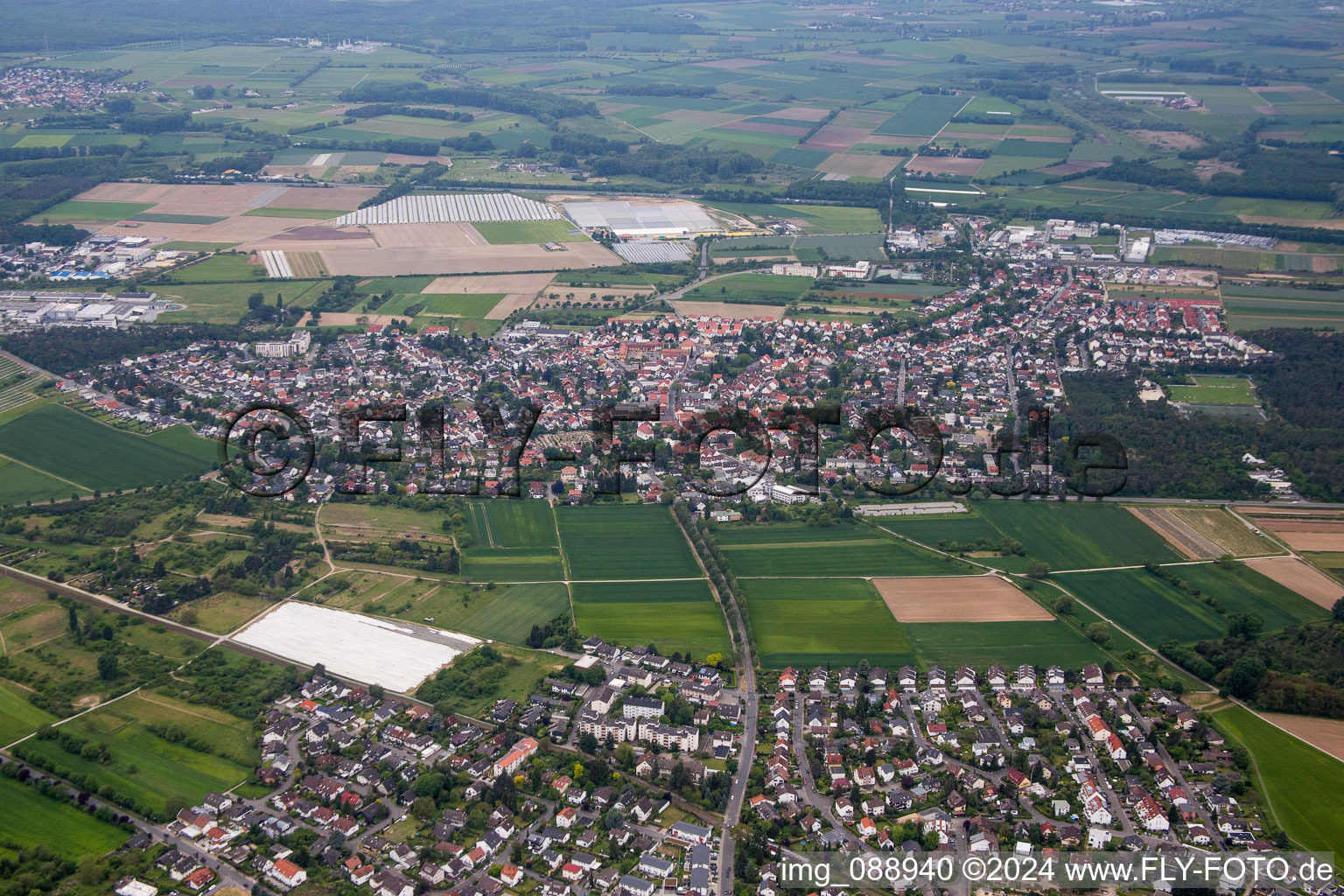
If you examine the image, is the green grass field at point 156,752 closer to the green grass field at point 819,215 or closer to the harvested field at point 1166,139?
the green grass field at point 819,215

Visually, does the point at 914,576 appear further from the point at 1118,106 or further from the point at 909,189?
the point at 1118,106

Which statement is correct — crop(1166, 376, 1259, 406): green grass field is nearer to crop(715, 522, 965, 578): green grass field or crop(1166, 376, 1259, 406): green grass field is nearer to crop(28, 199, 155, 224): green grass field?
crop(715, 522, 965, 578): green grass field

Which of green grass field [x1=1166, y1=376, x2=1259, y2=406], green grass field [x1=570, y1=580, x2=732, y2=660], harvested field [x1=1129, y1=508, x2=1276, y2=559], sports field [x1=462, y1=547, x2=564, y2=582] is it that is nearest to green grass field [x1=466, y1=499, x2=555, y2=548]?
sports field [x1=462, y1=547, x2=564, y2=582]

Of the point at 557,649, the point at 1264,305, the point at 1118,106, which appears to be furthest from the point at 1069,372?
the point at 1118,106

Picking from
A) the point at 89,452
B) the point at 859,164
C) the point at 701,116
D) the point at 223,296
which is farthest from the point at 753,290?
the point at 701,116

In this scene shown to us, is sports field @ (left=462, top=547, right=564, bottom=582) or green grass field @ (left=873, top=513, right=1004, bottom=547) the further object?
green grass field @ (left=873, top=513, right=1004, bottom=547)

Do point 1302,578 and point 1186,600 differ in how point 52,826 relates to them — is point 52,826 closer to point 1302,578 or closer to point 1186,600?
point 1186,600
